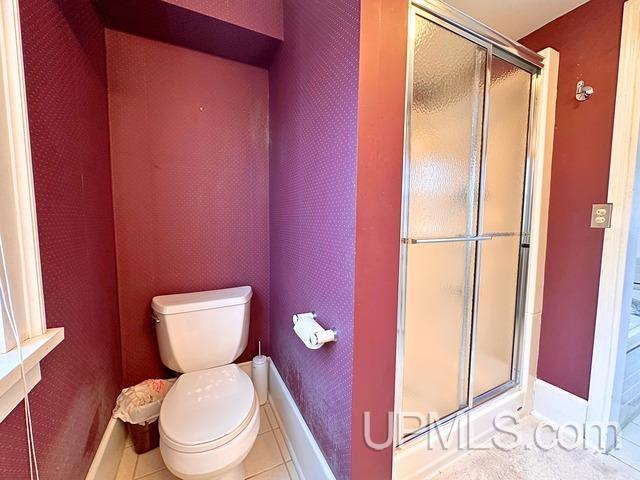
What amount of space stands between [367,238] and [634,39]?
1605 mm

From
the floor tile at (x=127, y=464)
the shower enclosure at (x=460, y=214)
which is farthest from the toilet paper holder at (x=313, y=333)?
the floor tile at (x=127, y=464)

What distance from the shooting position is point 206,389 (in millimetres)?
1278

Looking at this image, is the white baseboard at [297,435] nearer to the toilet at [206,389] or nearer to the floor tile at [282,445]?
the floor tile at [282,445]

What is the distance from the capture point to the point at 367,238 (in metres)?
0.91

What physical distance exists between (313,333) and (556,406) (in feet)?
5.30

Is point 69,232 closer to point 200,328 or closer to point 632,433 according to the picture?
point 200,328

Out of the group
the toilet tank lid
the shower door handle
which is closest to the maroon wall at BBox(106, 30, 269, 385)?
the toilet tank lid

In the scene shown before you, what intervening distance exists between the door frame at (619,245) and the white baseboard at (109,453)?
240cm

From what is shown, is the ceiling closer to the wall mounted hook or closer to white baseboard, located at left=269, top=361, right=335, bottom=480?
the wall mounted hook

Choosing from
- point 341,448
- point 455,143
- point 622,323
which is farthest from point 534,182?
point 341,448

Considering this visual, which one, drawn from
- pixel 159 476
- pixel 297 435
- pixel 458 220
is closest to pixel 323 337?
pixel 297 435

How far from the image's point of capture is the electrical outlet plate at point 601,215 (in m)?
1.30

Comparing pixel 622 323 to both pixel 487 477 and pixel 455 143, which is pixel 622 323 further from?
pixel 455 143

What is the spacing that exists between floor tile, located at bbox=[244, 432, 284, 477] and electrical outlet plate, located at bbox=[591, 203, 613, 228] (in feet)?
6.73
